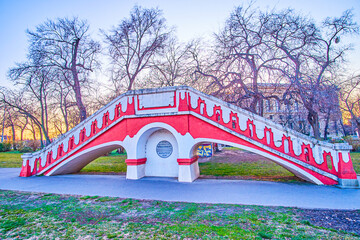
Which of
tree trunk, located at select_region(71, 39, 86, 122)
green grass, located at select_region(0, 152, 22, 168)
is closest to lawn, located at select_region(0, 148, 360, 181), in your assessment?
tree trunk, located at select_region(71, 39, 86, 122)

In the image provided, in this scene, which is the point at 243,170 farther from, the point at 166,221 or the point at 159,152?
the point at 166,221

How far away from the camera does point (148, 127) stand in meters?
8.30

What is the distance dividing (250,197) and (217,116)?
321 cm

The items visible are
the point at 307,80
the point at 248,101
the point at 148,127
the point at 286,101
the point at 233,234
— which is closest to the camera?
the point at 233,234

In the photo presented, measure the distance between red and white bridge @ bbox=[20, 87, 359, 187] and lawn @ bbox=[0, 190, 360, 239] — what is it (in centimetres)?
250

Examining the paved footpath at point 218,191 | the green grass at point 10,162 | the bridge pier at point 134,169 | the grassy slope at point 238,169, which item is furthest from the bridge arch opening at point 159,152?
the green grass at point 10,162

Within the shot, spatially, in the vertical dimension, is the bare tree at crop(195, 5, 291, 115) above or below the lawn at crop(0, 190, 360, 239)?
above

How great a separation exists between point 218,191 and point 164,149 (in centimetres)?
340

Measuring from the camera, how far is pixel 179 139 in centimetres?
791

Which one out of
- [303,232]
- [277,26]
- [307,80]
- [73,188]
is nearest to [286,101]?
[307,80]

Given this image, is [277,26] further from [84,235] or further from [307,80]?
[84,235]

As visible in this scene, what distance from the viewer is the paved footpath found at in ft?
16.5

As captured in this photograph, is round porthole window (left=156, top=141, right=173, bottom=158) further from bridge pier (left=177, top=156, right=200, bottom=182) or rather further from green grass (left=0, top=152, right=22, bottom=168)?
green grass (left=0, top=152, right=22, bottom=168)

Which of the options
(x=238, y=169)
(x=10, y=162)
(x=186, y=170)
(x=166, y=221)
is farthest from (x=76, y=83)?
(x=166, y=221)
